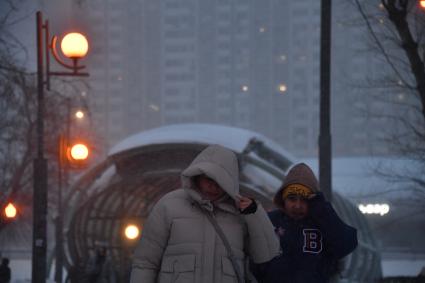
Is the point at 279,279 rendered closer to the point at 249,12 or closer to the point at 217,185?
the point at 217,185

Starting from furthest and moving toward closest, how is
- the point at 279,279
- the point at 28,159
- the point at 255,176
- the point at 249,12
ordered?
the point at 249,12 < the point at 28,159 < the point at 255,176 < the point at 279,279

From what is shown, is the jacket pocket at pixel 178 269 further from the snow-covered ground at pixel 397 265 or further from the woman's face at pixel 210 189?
the snow-covered ground at pixel 397 265

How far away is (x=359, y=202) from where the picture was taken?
2566 inches

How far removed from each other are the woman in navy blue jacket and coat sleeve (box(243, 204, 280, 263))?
11.3 inches

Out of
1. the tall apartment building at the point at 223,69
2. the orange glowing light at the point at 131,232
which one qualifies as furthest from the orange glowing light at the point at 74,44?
the tall apartment building at the point at 223,69

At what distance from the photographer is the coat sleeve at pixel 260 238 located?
4523 millimetres

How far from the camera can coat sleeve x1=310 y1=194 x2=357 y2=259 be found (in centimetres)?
496

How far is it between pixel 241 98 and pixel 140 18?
Result: 2207 centimetres

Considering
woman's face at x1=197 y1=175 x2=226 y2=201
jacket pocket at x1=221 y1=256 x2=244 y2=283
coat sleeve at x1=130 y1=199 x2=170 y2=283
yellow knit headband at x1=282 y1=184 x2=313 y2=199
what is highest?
yellow knit headband at x1=282 y1=184 x2=313 y2=199

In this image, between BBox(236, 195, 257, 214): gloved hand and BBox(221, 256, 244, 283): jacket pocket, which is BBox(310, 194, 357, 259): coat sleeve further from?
BBox(221, 256, 244, 283): jacket pocket

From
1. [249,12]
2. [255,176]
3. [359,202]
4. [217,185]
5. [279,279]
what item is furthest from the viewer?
[249,12]

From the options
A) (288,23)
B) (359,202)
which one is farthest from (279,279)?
(288,23)

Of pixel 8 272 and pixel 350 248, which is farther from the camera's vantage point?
pixel 8 272

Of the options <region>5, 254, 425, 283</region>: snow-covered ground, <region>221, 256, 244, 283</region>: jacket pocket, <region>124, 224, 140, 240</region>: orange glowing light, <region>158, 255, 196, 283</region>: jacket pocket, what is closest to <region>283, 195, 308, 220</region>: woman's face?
<region>221, 256, 244, 283</region>: jacket pocket
